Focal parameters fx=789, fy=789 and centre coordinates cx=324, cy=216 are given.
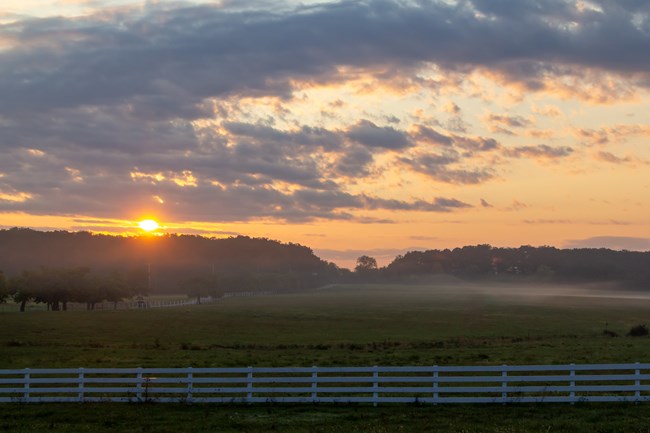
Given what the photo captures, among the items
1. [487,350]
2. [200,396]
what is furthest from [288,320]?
[200,396]

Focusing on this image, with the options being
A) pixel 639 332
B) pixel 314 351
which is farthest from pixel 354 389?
pixel 639 332

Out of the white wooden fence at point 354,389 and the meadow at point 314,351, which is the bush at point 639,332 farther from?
the white wooden fence at point 354,389

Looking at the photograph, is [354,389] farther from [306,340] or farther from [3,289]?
[3,289]

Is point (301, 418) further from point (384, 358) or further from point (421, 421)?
point (384, 358)

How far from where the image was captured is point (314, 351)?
196ft

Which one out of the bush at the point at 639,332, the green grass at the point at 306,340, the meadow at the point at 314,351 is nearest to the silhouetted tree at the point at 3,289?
the meadow at the point at 314,351

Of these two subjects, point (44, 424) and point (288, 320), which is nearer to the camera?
point (44, 424)

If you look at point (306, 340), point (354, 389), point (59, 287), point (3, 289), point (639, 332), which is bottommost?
point (306, 340)

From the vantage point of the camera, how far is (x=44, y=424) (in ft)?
90.5

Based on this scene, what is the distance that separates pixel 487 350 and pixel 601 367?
27.2 meters

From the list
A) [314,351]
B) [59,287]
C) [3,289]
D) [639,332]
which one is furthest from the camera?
[59,287]

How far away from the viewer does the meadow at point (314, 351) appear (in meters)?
27.0

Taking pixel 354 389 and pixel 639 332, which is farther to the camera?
A: pixel 639 332

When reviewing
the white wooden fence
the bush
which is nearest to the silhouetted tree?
the bush
